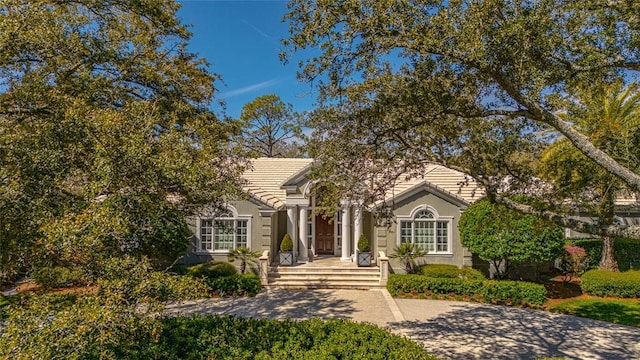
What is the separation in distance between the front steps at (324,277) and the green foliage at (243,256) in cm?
100

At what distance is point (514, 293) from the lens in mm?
13484

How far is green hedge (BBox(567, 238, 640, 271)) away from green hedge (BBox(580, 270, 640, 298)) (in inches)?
102

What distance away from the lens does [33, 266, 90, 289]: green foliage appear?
17.2 ft

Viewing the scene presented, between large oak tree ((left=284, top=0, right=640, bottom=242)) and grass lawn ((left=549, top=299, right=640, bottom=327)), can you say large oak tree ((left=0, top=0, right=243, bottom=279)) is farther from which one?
grass lawn ((left=549, top=299, right=640, bottom=327))

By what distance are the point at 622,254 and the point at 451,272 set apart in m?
9.20

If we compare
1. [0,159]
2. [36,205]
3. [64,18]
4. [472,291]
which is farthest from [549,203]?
[64,18]

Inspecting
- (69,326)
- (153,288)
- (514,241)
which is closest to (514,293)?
(514,241)

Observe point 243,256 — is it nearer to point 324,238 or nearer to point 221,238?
point 221,238

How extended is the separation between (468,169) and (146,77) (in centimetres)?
840

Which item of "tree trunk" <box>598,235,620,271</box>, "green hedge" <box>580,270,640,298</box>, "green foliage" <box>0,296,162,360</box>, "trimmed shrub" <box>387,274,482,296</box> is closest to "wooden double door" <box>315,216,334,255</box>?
"trimmed shrub" <box>387,274,482,296</box>

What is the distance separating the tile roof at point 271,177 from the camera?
17734 millimetres

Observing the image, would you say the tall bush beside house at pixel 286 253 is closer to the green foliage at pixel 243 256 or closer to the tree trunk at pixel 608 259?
the green foliage at pixel 243 256

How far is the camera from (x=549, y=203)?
8000mm

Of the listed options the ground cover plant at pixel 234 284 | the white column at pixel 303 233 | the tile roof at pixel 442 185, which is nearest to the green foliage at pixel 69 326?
the ground cover plant at pixel 234 284
